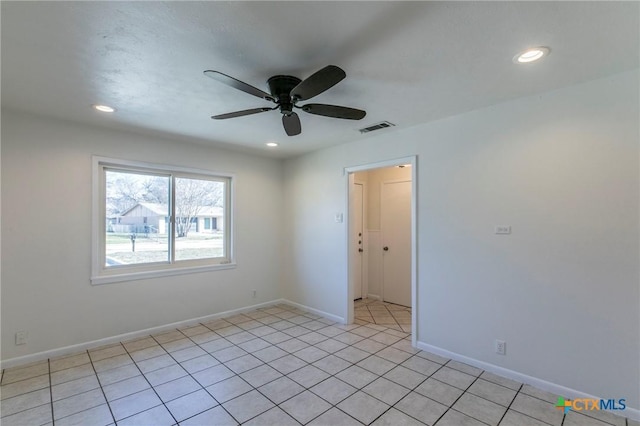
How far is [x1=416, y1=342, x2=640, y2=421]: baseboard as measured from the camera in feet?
7.15

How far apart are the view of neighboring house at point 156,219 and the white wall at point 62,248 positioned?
0.38 meters

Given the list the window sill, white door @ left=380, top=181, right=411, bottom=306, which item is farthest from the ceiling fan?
white door @ left=380, top=181, right=411, bottom=306

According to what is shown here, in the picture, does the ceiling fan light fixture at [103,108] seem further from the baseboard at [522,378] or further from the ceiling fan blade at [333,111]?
the baseboard at [522,378]

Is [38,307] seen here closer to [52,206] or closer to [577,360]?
[52,206]

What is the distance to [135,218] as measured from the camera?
3.85m

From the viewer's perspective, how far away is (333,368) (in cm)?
293

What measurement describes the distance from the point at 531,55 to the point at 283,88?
1712 mm

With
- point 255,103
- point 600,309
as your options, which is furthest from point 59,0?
point 600,309

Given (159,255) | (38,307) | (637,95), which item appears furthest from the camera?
(159,255)

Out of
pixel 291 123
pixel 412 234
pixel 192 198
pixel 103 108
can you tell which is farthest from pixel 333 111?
pixel 192 198

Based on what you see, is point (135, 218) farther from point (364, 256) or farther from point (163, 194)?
point (364, 256)

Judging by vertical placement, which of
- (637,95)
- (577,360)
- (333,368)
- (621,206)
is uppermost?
(637,95)

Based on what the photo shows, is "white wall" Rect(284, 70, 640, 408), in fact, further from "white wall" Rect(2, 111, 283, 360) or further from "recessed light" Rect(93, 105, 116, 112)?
"white wall" Rect(2, 111, 283, 360)

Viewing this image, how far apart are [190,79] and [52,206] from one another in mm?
2283
